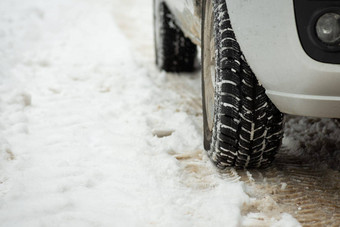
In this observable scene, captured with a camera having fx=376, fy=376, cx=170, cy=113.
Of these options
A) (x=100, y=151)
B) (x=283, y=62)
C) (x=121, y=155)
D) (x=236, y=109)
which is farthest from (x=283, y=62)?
(x=100, y=151)

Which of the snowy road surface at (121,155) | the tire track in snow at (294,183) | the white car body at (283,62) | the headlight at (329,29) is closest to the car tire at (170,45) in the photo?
the snowy road surface at (121,155)

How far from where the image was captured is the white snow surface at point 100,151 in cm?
163

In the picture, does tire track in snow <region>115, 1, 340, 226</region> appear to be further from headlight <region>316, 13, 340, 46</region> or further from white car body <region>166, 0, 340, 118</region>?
headlight <region>316, 13, 340, 46</region>

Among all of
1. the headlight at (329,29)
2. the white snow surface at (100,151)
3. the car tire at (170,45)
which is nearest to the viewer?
the headlight at (329,29)

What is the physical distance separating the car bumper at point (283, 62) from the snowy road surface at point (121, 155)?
0.51m

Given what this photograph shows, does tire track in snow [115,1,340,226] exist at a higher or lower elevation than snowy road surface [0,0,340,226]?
lower

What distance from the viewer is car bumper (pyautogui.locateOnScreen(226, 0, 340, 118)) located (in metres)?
1.39

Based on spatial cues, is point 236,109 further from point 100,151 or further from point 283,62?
point 100,151

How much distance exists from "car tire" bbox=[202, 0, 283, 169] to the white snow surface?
179mm

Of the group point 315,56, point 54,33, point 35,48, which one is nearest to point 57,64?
point 35,48

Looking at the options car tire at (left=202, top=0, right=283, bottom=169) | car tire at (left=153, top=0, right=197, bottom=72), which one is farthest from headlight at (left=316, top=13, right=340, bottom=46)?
car tire at (left=153, top=0, right=197, bottom=72)

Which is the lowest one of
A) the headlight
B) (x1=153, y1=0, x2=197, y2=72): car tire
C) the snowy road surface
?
the snowy road surface

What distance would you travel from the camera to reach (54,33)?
5438mm

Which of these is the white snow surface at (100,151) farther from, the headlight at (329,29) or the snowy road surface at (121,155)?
the headlight at (329,29)
